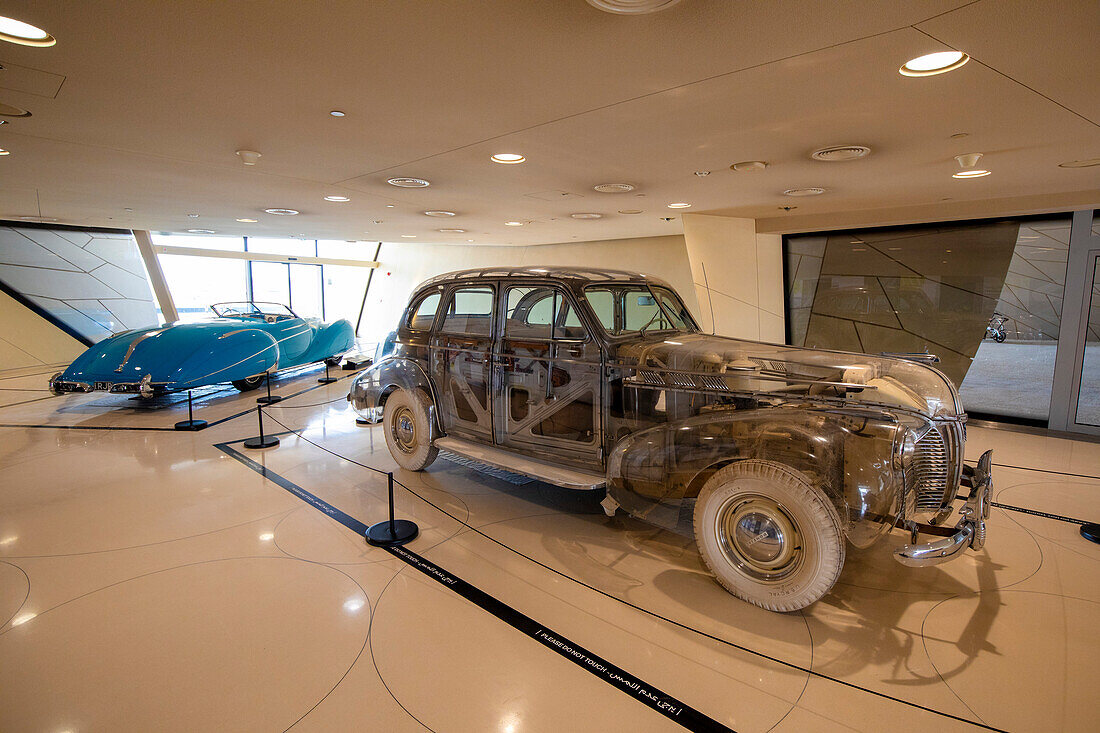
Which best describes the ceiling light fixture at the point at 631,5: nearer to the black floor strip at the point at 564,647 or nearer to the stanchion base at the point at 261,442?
the black floor strip at the point at 564,647

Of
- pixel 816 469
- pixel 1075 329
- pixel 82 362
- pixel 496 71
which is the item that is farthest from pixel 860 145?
pixel 82 362

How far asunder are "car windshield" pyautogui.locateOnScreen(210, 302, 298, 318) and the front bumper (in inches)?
398

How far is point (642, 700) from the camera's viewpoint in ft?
7.51

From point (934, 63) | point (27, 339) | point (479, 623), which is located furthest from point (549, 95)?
point (27, 339)

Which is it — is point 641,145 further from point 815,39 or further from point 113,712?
point 113,712

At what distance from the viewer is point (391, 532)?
3.71 m

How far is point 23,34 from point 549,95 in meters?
2.42

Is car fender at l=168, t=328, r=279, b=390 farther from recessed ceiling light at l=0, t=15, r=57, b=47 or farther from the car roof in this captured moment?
recessed ceiling light at l=0, t=15, r=57, b=47

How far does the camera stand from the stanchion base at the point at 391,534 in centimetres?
365

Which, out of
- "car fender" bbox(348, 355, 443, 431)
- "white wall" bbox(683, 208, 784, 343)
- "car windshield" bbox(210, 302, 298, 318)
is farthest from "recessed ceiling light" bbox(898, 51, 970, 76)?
"car windshield" bbox(210, 302, 298, 318)

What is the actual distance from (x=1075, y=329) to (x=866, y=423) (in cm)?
612

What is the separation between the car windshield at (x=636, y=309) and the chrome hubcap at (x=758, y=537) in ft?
5.18

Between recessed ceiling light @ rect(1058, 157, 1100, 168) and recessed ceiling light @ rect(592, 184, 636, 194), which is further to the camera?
recessed ceiling light @ rect(592, 184, 636, 194)

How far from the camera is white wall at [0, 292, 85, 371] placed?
1071cm
